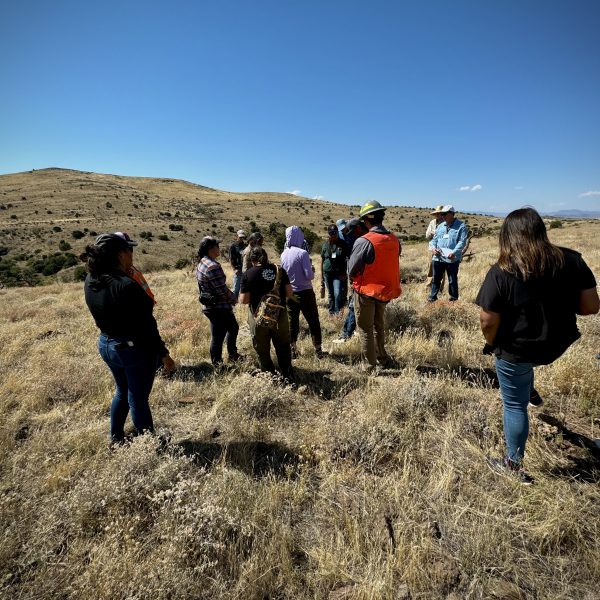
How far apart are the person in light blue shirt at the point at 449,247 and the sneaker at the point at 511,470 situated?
14.2 ft

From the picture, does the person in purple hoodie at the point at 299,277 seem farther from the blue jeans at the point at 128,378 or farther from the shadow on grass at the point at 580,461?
the shadow on grass at the point at 580,461

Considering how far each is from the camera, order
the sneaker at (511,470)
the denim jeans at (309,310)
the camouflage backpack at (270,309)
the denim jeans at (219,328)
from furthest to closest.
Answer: the denim jeans at (309,310), the denim jeans at (219,328), the camouflage backpack at (270,309), the sneaker at (511,470)

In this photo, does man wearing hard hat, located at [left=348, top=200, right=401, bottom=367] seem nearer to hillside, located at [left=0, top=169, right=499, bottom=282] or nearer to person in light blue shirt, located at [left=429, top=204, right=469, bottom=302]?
person in light blue shirt, located at [left=429, top=204, right=469, bottom=302]

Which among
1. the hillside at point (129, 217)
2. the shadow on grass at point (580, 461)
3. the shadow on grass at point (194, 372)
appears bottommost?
the shadow on grass at point (194, 372)

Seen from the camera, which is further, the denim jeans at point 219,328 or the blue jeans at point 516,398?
the denim jeans at point 219,328

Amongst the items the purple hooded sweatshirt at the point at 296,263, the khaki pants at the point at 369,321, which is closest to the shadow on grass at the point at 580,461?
the khaki pants at the point at 369,321

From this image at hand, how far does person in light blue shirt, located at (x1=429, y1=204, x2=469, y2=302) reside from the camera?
6266mm

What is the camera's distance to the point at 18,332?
728cm

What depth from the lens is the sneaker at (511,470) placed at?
8.38ft

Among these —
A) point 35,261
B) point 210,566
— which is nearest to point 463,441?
point 210,566

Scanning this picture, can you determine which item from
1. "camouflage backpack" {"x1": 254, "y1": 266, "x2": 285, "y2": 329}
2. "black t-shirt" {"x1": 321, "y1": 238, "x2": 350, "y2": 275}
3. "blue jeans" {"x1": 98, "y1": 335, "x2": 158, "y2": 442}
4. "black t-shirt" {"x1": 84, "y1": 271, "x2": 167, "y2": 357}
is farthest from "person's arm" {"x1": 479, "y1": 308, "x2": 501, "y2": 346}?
"black t-shirt" {"x1": 321, "y1": 238, "x2": 350, "y2": 275}

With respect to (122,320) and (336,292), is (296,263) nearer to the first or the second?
(336,292)

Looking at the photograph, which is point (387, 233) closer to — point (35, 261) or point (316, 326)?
point (316, 326)

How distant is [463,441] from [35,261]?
36374 mm
